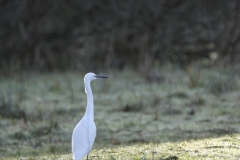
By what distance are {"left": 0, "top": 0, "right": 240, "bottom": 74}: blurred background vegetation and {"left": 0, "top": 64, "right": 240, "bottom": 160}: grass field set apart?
4.92 ft

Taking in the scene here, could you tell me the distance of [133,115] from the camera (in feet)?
26.8

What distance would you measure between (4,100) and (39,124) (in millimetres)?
1495

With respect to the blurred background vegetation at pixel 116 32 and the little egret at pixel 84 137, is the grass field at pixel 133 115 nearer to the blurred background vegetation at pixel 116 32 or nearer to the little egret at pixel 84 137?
the little egret at pixel 84 137

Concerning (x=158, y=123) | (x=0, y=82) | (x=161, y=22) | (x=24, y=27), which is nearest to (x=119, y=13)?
(x=161, y=22)

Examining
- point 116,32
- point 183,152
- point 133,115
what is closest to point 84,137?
point 183,152

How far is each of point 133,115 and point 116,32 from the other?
5.60 meters

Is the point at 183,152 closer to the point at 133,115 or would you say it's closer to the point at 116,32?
the point at 133,115

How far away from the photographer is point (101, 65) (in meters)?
13.4

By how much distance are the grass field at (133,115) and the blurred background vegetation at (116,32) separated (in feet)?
4.92

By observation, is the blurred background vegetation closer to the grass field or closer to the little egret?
the grass field

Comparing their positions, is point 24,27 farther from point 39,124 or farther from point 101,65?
point 39,124

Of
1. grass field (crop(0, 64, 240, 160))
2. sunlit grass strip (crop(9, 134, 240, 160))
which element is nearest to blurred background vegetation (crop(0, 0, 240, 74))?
grass field (crop(0, 64, 240, 160))

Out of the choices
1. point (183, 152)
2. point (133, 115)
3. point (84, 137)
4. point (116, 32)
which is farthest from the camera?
point (116, 32)

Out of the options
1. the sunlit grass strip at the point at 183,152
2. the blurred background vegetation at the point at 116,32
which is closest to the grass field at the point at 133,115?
A: the sunlit grass strip at the point at 183,152
